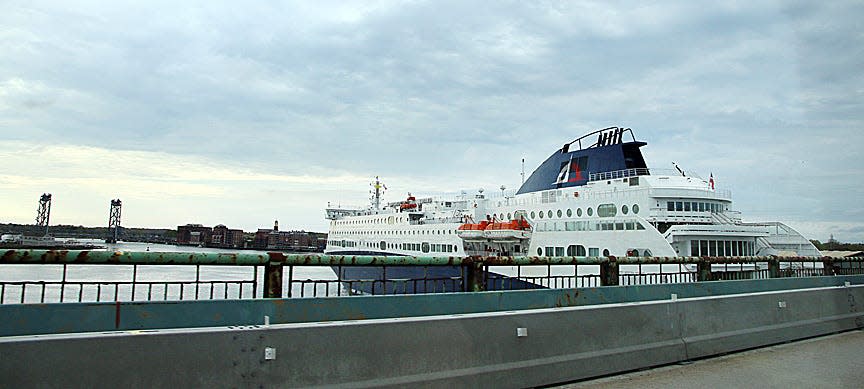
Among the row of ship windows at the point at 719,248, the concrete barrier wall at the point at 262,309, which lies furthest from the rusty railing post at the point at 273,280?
the row of ship windows at the point at 719,248

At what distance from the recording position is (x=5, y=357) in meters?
3.62

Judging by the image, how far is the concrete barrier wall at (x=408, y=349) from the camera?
3.91m

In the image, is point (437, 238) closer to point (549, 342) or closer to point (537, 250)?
point (537, 250)

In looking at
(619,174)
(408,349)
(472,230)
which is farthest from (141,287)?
(408,349)

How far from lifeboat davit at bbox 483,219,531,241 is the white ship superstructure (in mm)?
62

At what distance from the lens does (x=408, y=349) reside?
5254 millimetres

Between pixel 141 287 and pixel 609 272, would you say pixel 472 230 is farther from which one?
pixel 609 272

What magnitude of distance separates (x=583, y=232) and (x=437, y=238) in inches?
612

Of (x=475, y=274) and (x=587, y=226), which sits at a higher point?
(x=587, y=226)

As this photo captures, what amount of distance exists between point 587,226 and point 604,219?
987mm

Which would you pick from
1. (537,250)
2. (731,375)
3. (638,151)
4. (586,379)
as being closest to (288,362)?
(586,379)

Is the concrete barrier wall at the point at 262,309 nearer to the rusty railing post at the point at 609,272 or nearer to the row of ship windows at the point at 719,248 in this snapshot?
the rusty railing post at the point at 609,272

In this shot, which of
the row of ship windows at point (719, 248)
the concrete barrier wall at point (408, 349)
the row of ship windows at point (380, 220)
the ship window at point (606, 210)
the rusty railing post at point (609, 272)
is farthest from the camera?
the row of ship windows at point (380, 220)

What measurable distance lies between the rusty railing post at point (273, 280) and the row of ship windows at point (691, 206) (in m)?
28.8
